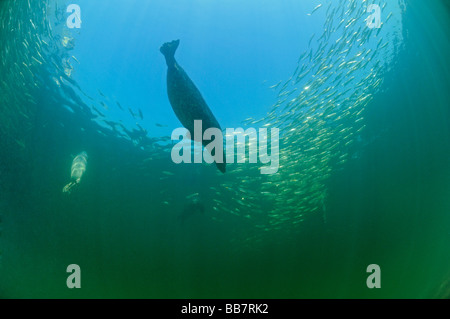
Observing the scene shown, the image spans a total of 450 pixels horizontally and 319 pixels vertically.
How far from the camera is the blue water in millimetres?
7492

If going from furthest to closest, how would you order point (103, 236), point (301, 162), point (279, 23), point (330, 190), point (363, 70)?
point (103, 236) → point (330, 190) → point (301, 162) → point (363, 70) → point (279, 23)

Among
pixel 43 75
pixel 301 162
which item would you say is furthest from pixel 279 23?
pixel 43 75

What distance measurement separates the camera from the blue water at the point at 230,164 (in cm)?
749

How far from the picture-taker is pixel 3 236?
46.0 ft

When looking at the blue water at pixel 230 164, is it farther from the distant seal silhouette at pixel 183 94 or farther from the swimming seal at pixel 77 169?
the distant seal silhouette at pixel 183 94

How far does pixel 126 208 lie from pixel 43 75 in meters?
7.56

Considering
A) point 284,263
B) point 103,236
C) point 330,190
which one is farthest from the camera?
point 284,263

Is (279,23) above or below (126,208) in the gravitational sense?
above

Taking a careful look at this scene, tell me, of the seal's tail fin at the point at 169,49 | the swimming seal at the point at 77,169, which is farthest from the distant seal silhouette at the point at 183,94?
the swimming seal at the point at 77,169

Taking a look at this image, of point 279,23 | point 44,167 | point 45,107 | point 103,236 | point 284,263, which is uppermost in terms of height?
point 279,23

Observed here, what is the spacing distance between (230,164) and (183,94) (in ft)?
22.2

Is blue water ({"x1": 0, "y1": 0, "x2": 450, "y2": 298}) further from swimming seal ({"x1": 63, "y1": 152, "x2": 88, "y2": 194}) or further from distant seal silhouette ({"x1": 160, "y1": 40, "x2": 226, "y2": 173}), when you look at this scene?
distant seal silhouette ({"x1": 160, "y1": 40, "x2": 226, "y2": 173})

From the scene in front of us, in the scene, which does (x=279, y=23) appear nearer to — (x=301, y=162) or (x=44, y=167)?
(x=301, y=162)

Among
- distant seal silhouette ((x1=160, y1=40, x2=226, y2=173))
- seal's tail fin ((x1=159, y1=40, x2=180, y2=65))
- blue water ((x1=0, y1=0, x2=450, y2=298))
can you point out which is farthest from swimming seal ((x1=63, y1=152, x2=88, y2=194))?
seal's tail fin ((x1=159, y1=40, x2=180, y2=65))
